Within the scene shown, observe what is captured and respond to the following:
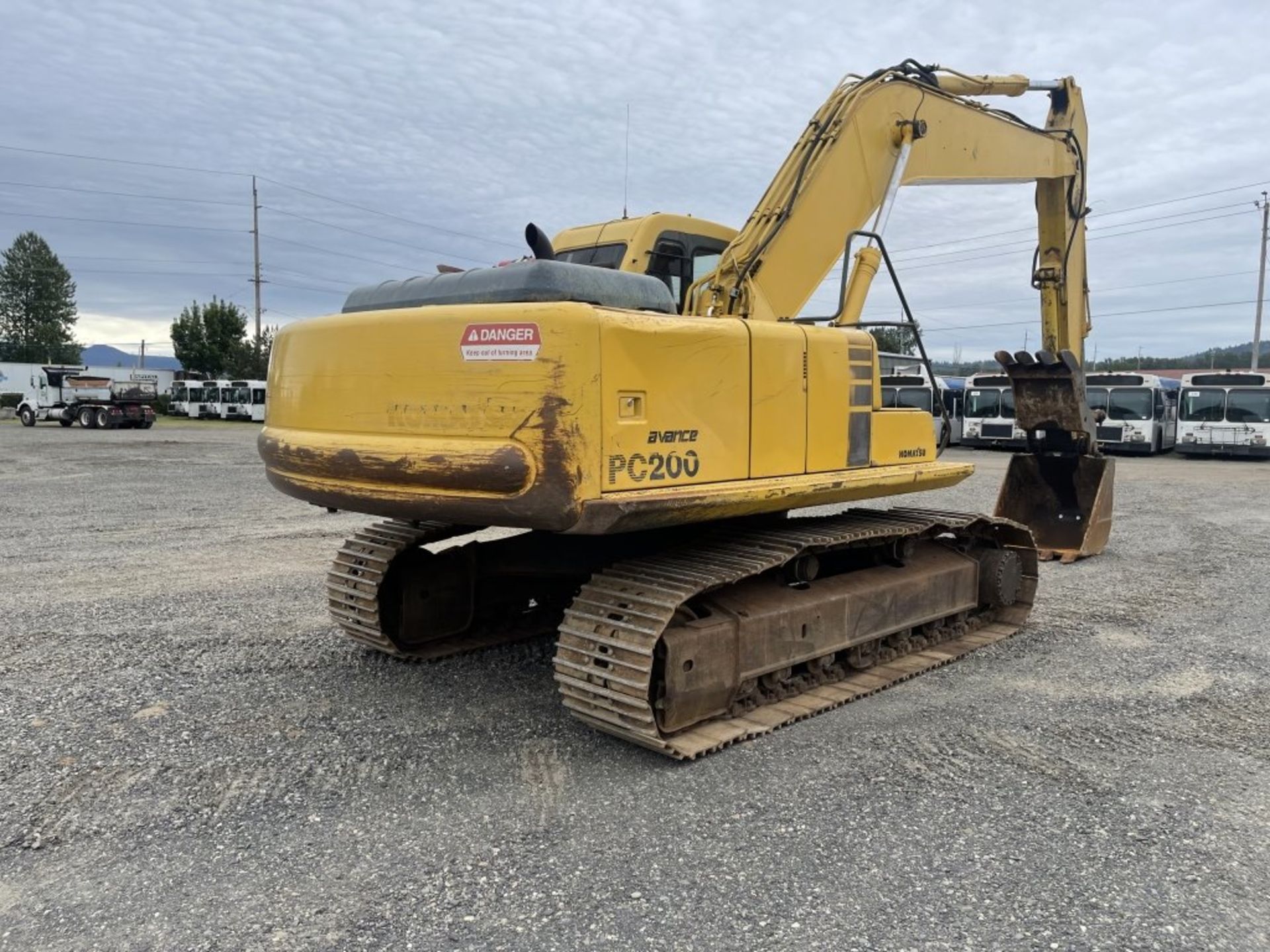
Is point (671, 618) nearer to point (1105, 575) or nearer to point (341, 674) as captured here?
point (341, 674)

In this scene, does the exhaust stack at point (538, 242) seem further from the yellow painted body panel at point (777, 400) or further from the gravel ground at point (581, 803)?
the gravel ground at point (581, 803)

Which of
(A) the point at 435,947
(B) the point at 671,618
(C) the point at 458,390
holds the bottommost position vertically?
(A) the point at 435,947

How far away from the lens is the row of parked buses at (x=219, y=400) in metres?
48.9

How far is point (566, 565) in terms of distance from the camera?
5.61 metres

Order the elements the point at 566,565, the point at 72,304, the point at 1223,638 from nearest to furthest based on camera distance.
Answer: the point at 566,565 < the point at 1223,638 < the point at 72,304

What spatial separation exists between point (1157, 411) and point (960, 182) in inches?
950

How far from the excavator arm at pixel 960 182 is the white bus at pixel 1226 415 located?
1997 cm

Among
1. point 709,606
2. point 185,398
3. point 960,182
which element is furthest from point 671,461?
point 185,398

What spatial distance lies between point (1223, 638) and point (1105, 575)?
253cm

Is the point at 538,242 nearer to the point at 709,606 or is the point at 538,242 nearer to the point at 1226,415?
the point at 709,606

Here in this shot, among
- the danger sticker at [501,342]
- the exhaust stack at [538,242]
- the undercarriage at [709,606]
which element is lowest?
the undercarriage at [709,606]

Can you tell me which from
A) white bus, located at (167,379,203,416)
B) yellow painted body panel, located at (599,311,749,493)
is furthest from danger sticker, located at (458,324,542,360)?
white bus, located at (167,379,203,416)

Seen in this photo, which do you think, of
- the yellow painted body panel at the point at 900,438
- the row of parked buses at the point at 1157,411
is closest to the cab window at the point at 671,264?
the yellow painted body panel at the point at 900,438

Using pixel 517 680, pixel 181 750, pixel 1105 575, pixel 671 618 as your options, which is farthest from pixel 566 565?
pixel 1105 575
